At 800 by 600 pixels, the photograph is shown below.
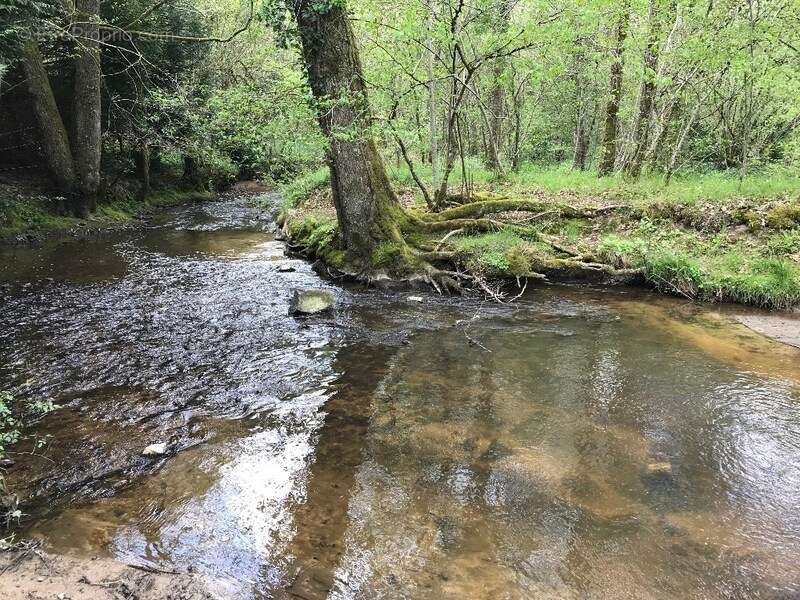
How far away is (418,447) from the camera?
5.45 metres

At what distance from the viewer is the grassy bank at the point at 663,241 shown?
998 cm

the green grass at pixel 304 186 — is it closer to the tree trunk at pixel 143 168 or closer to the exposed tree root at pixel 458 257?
the tree trunk at pixel 143 168

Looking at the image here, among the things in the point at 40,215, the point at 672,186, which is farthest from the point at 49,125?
the point at 672,186

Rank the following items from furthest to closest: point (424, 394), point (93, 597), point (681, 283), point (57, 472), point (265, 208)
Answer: point (265, 208)
point (681, 283)
point (424, 394)
point (57, 472)
point (93, 597)

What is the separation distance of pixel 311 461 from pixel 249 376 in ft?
7.74

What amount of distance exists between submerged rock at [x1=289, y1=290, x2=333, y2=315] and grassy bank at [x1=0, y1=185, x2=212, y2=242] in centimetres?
996

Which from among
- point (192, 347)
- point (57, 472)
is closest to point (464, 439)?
point (57, 472)

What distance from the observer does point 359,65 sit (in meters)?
10.8

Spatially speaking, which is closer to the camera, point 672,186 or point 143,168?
point 672,186

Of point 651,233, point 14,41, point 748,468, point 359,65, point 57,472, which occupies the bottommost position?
point 748,468

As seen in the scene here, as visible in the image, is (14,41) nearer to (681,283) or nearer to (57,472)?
(57,472)

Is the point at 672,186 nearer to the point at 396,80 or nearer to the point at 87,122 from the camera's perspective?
the point at 396,80

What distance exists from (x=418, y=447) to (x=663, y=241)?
863 cm

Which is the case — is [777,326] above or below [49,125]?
below
